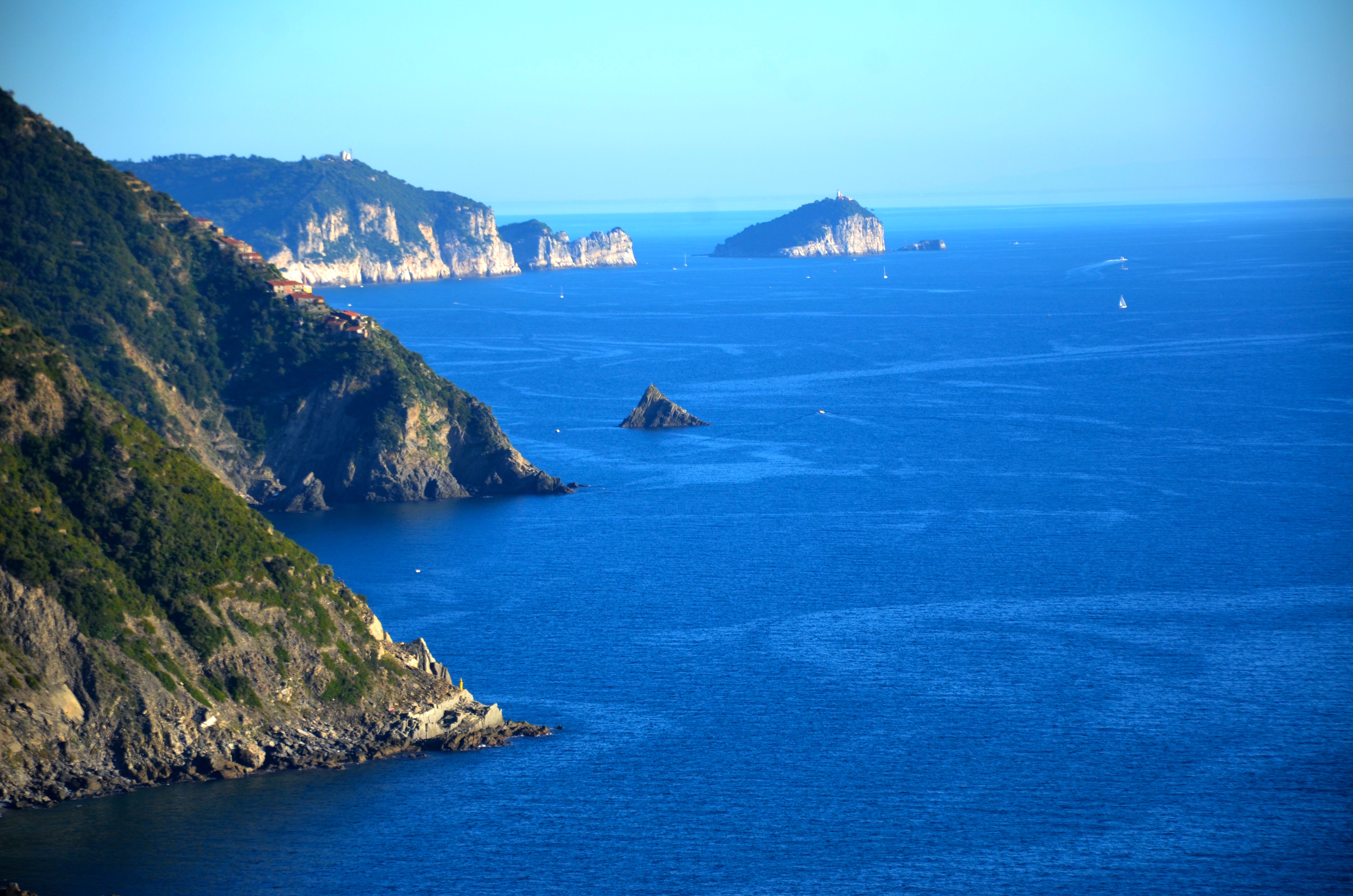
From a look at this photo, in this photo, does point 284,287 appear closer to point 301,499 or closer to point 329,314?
point 329,314

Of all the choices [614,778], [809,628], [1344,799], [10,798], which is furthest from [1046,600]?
[10,798]

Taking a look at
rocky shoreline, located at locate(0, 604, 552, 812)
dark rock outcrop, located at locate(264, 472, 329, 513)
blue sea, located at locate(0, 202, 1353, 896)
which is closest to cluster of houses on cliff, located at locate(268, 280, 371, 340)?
dark rock outcrop, located at locate(264, 472, 329, 513)

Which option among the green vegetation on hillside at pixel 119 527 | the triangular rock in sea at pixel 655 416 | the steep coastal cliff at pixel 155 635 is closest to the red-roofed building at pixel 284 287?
the triangular rock in sea at pixel 655 416

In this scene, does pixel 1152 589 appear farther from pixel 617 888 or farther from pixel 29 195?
pixel 29 195

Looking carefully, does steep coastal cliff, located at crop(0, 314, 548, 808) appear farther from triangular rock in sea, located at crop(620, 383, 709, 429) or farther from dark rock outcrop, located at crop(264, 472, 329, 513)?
triangular rock in sea, located at crop(620, 383, 709, 429)

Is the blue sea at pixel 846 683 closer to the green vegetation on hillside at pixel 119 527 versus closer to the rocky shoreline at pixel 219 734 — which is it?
the rocky shoreline at pixel 219 734

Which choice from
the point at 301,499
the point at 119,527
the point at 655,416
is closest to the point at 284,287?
the point at 301,499
